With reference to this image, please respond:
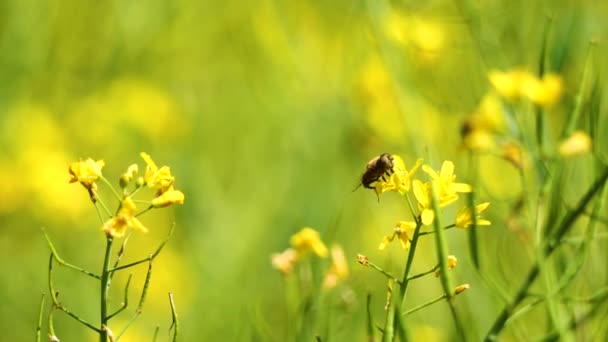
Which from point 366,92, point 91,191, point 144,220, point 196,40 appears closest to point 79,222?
point 144,220

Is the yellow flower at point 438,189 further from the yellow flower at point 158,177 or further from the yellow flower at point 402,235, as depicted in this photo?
the yellow flower at point 158,177

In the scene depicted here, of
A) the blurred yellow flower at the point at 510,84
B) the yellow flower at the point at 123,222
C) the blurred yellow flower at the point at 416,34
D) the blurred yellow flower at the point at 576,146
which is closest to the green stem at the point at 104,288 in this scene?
Result: the yellow flower at the point at 123,222

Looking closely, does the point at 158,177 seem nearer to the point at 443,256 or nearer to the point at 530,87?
the point at 443,256

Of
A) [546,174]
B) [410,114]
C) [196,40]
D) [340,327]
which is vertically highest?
[196,40]

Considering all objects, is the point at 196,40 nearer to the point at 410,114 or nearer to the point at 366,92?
the point at 366,92

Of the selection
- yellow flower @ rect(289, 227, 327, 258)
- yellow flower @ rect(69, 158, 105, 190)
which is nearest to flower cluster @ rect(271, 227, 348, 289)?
yellow flower @ rect(289, 227, 327, 258)

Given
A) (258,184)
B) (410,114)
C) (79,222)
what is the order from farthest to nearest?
1. (258,184)
2. (79,222)
3. (410,114)

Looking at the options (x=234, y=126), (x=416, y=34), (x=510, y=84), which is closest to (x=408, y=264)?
(x=510, y=84)
